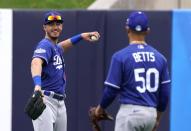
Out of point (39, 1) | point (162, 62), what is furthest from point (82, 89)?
point (39, 1)

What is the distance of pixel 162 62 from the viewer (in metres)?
7.19

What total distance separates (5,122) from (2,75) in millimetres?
611

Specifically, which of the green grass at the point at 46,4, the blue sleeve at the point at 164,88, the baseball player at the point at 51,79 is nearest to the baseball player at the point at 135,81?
the blue sleeve at the point at 164,88

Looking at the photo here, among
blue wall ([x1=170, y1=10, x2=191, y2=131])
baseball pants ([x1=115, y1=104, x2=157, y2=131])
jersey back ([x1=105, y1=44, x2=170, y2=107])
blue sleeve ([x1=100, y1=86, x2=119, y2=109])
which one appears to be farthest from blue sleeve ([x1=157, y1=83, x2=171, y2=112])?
blue wall ([x1=170, y1=10, x2=191, y2=131])

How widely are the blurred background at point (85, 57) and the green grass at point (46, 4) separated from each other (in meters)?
3.07

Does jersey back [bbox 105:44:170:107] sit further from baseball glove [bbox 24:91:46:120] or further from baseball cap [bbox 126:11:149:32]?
baseball glove [bbox 24:91:46:120]

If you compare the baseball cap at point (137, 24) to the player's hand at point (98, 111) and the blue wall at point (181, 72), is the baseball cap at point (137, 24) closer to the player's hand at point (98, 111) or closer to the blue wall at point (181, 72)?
the player's hand at point (98, 111)

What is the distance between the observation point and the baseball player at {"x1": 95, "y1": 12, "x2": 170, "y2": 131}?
6965mm

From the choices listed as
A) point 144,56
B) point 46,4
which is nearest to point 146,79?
point 144,56

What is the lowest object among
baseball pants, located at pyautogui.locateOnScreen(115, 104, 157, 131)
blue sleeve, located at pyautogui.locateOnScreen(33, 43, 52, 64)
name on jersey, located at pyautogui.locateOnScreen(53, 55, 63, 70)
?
baseball pants, located at pyautogui.locateOnScreen(115, 104, 157, 131)

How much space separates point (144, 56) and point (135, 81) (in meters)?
0.25

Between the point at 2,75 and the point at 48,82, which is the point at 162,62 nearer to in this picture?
the point at 48,82

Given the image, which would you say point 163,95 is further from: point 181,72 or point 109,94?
point 181,72

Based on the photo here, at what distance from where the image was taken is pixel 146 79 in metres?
7.03
